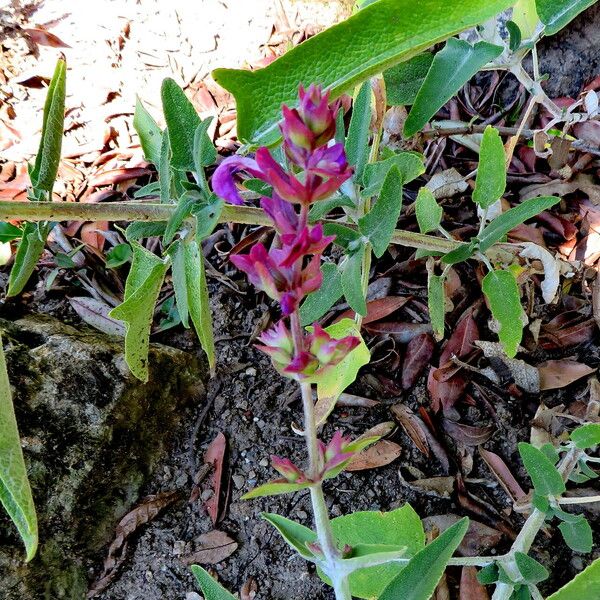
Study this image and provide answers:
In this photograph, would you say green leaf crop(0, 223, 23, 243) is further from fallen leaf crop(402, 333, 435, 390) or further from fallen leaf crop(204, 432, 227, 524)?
fallen leaf crop(402, 333, 435, 390)

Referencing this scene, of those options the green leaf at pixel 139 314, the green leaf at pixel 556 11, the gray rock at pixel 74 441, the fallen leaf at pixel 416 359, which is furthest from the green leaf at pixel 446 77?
the gray rock at pixel 74 441

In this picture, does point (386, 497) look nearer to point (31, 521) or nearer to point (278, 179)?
point (31, 521)

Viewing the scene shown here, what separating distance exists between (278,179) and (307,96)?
0.31 ft

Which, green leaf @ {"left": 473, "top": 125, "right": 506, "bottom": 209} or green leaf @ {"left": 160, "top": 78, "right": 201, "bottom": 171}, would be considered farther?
green leaf @ {"left": 473, "top": 125, "right": 506, "bottom": 209}

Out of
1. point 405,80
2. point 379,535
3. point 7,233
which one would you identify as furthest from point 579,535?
point 7,233

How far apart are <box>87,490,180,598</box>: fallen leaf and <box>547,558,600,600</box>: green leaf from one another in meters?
1.06

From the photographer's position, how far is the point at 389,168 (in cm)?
114

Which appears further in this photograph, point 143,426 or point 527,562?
point 143,426

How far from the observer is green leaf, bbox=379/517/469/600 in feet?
3.05

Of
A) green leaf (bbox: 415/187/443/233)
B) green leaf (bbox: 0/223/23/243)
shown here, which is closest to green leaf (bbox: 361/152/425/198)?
green leaf (bbox: 415/187/443/233)

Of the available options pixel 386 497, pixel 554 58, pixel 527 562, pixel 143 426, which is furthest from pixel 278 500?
pixel 554 58

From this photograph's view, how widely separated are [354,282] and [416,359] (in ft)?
1.88

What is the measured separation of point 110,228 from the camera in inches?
79.7

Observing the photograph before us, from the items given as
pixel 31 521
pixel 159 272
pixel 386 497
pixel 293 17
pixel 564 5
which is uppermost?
pixel 293 17
